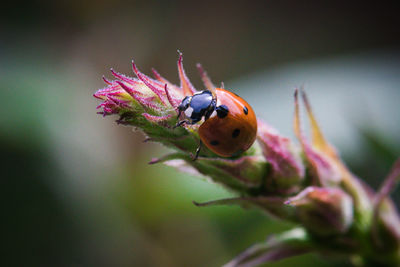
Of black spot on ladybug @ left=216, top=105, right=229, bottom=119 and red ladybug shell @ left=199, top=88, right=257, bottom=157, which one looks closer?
red ladybug shell @ left=199, top=88, right=257, bottom=157

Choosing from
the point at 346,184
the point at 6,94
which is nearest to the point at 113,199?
the point at 6,94

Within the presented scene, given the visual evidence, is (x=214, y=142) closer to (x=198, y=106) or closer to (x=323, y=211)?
(x=198, y=106)

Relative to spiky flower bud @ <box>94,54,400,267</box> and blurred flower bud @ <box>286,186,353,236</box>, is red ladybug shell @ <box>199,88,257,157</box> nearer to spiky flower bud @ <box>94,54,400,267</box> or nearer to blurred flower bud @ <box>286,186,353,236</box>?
spiky flower bud @ <box>94,54,400,267</box>

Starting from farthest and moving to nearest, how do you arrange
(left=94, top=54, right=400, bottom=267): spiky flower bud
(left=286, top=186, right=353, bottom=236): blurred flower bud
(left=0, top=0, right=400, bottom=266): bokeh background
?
(left=0, top=0, right=400, bottom=266): bokeh background → (left=286, top=186, right=353, bottom=236): blurred flower bud → (left=94, top=54, right=400, bottom=267): spiky flower bud

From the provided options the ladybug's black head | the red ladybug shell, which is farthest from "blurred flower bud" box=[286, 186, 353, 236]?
the ladybug's black head

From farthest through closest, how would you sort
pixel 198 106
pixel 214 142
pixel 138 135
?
1. pixel 138 135
2. pixel 198 106
3. pixel 214 142

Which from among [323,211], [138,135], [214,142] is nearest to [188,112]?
[214,142]

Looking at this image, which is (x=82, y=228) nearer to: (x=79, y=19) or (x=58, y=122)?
(x=58, y=122)
